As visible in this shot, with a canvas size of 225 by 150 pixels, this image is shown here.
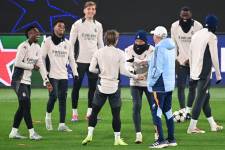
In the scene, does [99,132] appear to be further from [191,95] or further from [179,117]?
[191,95]

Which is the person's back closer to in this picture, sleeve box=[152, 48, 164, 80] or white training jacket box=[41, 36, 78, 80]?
sleeve box=[152, 48, 164, 80]

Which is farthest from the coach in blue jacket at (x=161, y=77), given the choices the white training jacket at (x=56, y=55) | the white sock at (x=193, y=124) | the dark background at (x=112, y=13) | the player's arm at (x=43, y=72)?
the dark background at (x=112, y=13)

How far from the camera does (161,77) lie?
12719 millimetres

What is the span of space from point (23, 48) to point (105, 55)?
5.67 ft

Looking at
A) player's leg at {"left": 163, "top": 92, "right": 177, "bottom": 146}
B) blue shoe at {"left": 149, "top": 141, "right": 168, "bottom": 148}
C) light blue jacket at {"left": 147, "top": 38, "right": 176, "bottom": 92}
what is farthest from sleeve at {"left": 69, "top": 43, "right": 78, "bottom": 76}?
blue shoe at {"left": 149, "top": 141, "right": 168, "bottom": 148}

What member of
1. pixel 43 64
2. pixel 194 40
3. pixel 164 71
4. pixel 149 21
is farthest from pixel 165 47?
pixel 149 21

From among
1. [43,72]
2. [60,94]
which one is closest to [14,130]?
[43,72]

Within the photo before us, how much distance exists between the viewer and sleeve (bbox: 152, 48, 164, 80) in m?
12.6

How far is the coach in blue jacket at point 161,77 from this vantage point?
1266 centimetres

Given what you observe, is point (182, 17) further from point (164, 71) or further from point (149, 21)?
point (149, 21)

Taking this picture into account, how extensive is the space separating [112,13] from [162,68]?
11225mm

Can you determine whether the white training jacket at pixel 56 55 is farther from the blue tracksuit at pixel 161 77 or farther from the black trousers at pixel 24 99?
the blue tracksuit at pixel 161 77

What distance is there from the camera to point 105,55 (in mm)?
12898

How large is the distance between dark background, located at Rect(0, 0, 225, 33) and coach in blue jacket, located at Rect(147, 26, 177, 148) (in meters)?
10.9
